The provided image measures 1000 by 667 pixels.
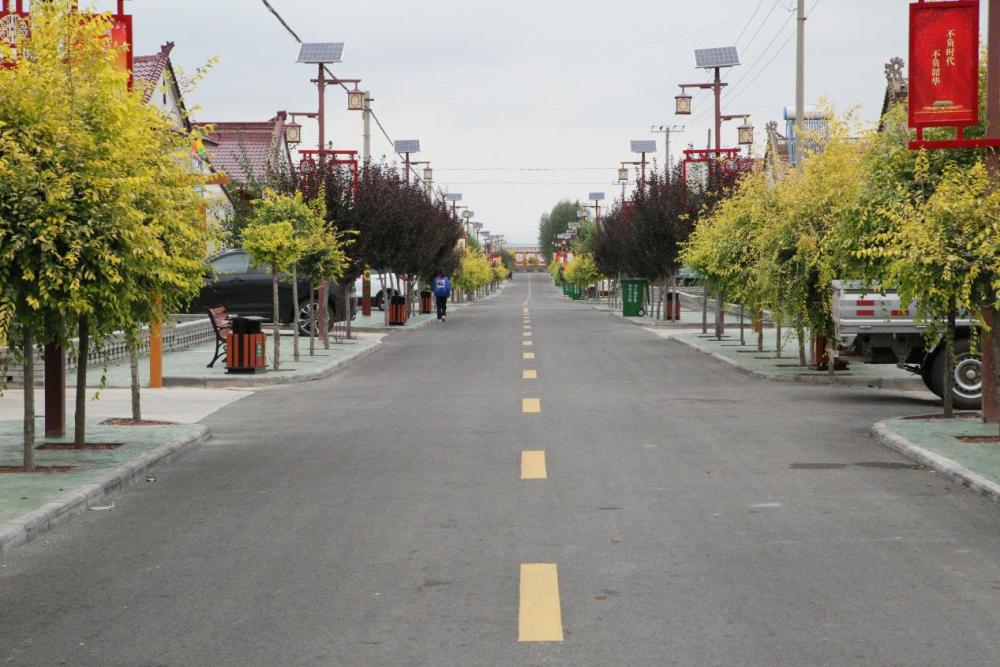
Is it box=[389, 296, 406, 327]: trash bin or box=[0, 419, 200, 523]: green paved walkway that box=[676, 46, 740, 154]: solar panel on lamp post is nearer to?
box=[389, 296, 406, 327]: trash bin

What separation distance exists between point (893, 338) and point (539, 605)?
38.6 feet

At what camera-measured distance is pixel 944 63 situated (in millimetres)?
13312

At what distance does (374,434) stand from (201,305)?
71.0 ft

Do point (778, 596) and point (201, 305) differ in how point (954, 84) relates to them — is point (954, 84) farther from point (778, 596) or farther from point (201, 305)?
point (201, 305)

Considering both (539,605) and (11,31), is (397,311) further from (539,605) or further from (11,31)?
(539,605)

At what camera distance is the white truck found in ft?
53.8

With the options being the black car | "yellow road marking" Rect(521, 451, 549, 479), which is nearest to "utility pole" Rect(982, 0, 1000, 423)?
"yellow road marking" Rect(521, 451, 549, 479)

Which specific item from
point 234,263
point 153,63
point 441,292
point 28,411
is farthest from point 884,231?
point 153,63

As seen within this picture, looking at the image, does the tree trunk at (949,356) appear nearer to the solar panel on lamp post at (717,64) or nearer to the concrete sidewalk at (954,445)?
the concrete sidewalk at (954,445)

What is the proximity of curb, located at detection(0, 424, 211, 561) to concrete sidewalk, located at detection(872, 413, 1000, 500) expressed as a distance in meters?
6.46

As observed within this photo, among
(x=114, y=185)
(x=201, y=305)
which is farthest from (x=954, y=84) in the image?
(x=201, y=305)

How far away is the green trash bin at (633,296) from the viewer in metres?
50.5

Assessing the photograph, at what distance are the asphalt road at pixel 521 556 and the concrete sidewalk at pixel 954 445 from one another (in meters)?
0.21

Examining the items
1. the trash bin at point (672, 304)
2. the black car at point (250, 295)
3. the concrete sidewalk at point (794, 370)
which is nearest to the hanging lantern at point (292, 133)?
the black car at point (250, 295)
